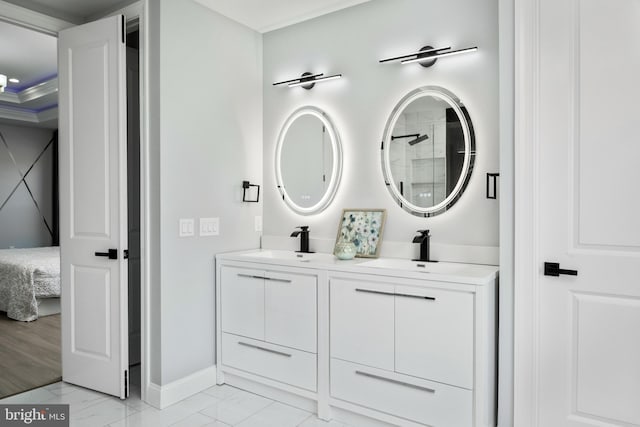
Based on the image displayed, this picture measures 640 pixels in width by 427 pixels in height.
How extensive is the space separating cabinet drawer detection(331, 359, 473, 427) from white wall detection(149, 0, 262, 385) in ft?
3.44

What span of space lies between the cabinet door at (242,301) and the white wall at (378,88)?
58 cm

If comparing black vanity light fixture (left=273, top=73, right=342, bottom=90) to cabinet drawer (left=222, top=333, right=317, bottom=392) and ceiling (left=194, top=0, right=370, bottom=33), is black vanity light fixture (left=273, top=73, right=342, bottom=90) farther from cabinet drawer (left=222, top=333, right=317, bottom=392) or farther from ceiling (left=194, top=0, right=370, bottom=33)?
cabinet drawer (left=222, top=333, right=317, bottom=392)

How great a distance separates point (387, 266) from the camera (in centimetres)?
255

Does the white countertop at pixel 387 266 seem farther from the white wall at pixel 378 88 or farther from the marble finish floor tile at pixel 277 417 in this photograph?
the marble finish floor tile at pixel 277 417

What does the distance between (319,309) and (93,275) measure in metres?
1.54

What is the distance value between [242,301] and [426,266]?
124 cm

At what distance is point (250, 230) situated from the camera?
3307 mm

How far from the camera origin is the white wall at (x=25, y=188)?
668 centimetres
